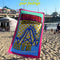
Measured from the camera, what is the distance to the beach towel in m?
3.37

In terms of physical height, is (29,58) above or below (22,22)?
below

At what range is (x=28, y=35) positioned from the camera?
11.5 feet

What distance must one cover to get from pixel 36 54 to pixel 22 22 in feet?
3.97

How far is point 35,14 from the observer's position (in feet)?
10.9

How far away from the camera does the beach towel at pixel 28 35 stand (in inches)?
133

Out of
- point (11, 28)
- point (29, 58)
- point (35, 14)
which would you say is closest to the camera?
point (35, 14)

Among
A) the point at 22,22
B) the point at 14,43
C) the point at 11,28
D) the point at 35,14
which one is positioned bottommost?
the point at 11,28

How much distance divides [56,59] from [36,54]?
2.52 feet

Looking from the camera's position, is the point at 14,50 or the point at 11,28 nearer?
the point at 14,50

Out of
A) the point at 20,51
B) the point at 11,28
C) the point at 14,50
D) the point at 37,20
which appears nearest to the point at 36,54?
the point at 20,51

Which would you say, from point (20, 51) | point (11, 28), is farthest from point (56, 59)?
point (11, 28)

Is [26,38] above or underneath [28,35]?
underneath

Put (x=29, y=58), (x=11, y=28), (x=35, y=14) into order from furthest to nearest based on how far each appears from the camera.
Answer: (x=11, y=28), (x=29, y=58), (x=35, y=14)

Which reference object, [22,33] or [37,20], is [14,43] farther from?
[37,20]
